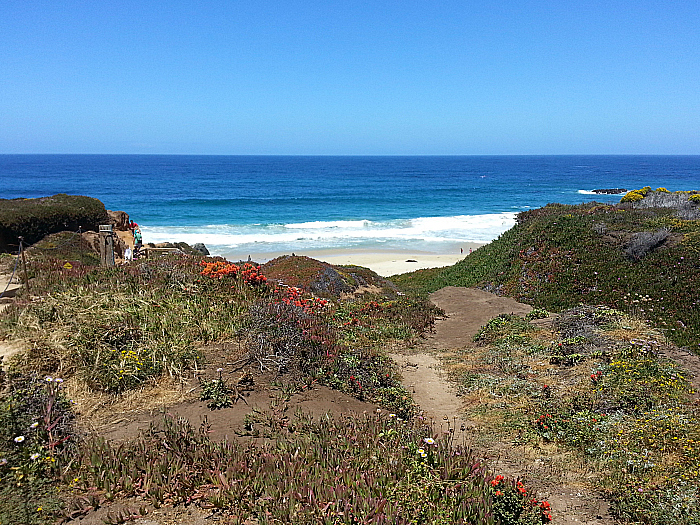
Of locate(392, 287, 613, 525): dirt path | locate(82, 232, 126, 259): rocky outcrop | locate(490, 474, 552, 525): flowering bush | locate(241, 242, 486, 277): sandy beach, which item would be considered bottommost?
locate(241, 242, 486, 277): sandy beach

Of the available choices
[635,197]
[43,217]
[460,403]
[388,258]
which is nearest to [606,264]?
[460,403]


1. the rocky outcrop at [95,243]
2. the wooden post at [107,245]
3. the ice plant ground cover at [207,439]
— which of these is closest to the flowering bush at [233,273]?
the ice plant ground cover at [207,439]

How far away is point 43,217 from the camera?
2100 centimetres

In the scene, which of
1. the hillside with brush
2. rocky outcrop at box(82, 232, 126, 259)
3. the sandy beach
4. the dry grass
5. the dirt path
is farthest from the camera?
the sandy beach

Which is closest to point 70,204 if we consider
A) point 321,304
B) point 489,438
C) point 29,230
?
point 29,230

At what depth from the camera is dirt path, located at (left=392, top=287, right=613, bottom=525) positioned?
235 inches

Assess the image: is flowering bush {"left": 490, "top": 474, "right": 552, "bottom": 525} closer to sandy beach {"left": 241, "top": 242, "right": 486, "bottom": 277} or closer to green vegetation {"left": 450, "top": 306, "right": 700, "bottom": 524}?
green vegetation {"left": 450, "top": 306, "right": 700, "bottom": 524}

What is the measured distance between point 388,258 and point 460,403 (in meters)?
29.1

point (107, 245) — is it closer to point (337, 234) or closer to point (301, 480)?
point (301, 480)

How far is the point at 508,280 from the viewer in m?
21.1

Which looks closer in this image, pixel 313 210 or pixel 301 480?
pixel 301 480

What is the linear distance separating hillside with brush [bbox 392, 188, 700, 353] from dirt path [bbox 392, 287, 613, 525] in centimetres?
230

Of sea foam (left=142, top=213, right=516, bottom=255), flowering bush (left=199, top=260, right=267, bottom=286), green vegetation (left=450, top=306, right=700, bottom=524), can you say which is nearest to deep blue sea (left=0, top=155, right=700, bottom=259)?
sea foam (left=142, top=213, right=516, bottom=255)

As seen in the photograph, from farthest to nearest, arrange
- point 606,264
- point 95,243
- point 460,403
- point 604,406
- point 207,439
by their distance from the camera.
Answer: point 95,243 < point 606,264 < point 460,403 < point 604,406 < point 207,439
